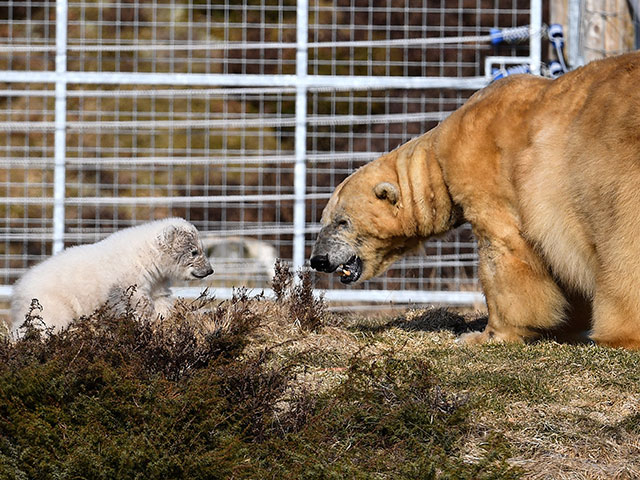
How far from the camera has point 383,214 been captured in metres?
5.98

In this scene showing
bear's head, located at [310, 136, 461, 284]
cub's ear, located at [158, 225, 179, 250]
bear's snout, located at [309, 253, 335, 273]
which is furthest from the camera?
cub's ear, located at [158, 225, 179, 250]

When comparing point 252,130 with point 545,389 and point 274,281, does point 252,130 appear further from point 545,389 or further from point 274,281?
point 545,389

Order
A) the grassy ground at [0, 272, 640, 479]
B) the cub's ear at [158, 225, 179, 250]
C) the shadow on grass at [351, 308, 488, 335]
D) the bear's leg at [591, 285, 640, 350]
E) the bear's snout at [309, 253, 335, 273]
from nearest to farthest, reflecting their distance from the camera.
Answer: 1. the grassy ground at [0, 272, 640, 479]
2. the bear's leg at [591, 285, 640, 350]
3. the bear's snout at [309, 253, 335, 273]
4. the shadow on grass at [351, 308, 488, 335]
5. the cub's ear at [158, 225, 179, 250]

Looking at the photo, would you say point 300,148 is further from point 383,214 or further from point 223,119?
point 223,119

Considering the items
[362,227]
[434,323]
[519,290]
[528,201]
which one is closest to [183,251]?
[362,227]

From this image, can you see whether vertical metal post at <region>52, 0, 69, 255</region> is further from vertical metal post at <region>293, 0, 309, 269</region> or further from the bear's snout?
the bear's snout

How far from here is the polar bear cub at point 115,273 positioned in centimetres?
557

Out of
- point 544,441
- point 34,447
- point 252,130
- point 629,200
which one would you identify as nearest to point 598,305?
point 629,200

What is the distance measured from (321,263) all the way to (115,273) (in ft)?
4.24

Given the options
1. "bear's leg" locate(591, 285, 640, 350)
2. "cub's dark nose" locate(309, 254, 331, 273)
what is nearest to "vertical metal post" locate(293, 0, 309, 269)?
"cub's dark nose" locate(309, 254, 331, 273)

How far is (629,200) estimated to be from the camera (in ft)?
15.2

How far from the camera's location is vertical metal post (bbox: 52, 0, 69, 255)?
890cm

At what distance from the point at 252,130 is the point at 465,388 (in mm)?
10700

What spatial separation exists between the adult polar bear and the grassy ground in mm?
540
